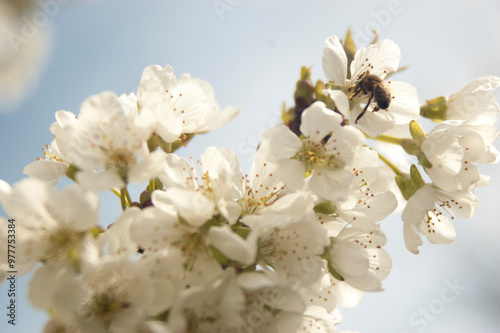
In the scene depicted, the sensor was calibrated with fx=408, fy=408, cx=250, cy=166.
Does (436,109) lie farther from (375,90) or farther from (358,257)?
(358,257)

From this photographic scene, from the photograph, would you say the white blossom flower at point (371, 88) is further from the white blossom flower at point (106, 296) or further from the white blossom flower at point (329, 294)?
the white blossom flower at point (106, 296)

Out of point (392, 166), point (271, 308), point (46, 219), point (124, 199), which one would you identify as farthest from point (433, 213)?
point (46, 219)

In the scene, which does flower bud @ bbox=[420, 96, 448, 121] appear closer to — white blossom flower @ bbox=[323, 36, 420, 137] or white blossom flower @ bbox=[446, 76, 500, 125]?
white blossom flower @ bbox=[446, 76, 500, 125]

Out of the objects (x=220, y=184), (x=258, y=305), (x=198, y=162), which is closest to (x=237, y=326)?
(x=258, y=305)

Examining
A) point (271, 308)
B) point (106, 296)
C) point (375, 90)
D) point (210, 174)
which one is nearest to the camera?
point (106, 296)

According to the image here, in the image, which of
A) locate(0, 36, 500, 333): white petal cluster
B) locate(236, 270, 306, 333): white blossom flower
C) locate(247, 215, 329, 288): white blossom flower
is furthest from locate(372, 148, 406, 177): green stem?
locate(236, 270, 306, 333): white blossom flower

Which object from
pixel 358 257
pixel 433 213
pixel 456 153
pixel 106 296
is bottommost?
pixel 433 213

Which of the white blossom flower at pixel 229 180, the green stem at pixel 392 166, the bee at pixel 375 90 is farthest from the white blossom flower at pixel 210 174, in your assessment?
the green stem at pixel 392 166

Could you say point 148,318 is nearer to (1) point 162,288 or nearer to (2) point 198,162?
(1) point 162,288
